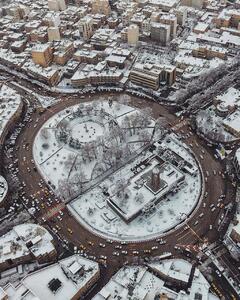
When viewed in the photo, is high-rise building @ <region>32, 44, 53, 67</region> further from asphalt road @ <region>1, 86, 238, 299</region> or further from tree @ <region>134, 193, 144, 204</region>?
tree @ <region>134, 193, 144, 204</region>

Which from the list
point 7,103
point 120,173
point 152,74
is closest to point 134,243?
point 120,173

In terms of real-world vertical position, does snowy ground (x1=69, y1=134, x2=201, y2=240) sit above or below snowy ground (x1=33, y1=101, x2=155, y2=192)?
below

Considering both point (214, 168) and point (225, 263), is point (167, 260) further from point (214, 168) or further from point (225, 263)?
point (214, 168)

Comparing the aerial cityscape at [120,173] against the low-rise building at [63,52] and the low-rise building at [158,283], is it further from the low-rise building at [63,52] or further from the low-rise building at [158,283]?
the low-rise building at [63,52]

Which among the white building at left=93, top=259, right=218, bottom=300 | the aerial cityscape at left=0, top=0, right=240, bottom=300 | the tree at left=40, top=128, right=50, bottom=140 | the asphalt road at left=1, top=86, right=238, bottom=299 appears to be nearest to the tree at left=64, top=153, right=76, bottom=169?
the aerial cityscape at left=0, top=0, right=240, bottom=300

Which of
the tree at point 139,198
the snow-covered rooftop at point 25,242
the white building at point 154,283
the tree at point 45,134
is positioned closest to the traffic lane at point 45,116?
the tree at point 45,134

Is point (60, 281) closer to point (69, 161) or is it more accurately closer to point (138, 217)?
point (138, 217)

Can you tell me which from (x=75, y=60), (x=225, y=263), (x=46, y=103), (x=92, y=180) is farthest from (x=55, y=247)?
(x=75, y=60)

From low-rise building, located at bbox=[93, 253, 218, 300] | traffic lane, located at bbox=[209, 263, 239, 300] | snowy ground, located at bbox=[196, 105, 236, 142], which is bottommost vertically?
traffic lane, located at bbox=[209, 263, 239, 300]
